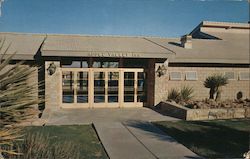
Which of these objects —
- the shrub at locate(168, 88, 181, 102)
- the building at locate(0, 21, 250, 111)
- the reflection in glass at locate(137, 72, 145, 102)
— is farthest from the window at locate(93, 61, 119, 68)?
the shrub at locate(168, 88, 181, 102)

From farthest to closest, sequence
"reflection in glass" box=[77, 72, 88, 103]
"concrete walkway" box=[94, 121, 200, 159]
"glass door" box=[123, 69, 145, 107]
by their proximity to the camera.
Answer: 1. "glass door" box=[123, 69, 145, 107]
2. "reflection in glass" box=[77, 72, 88, 103]
3. "concrete walkway" box=[94, 121, 200, 159]

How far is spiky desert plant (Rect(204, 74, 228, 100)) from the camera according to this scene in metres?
15.4

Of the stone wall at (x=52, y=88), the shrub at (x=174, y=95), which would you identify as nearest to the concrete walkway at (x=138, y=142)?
the stone wall at (x=52, y=88)

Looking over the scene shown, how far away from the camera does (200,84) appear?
52.4 feet

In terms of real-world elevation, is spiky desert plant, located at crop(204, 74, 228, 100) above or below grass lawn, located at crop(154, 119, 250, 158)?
above

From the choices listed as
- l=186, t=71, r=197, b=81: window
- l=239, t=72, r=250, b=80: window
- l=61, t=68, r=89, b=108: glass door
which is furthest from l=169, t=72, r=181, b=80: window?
l=61, t=68, r=89, b=108: glass door

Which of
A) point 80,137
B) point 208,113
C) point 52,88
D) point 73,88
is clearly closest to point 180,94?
point 208,113

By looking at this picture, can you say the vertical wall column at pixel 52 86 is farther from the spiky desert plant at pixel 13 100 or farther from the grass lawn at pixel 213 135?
the spiky desert plant at pixel 13 100

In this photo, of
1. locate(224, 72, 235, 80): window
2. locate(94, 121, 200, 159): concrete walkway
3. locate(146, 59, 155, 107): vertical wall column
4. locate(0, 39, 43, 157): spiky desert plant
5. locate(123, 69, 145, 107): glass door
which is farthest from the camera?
locate(224, 72, 235, 80): window

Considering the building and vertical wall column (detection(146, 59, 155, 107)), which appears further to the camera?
vertical wall column (detection(146, 59, 155, 107))

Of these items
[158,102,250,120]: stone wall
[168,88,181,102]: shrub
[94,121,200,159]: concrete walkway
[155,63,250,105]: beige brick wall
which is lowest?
[94,121,200,159]: concrete walkway

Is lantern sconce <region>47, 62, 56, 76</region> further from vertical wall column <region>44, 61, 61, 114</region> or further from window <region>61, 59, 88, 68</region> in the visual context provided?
window <region>61, 59, 88, 68</region>

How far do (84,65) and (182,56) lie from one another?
5.25 meters

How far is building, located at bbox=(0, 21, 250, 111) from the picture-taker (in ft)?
44.4
